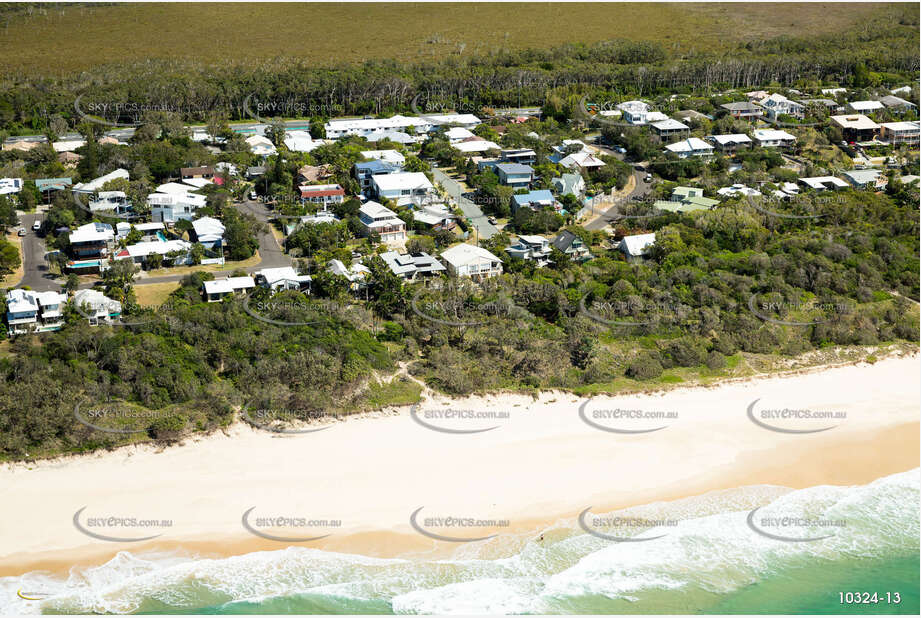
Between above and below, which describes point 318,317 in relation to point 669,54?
below

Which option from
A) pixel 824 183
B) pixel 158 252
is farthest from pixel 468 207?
pixel 824 183

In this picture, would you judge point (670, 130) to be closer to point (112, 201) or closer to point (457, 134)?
point (457, 134)

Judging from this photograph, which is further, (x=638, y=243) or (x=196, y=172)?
(x=196, y=172)

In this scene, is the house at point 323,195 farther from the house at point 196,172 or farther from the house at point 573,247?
the house at point 573,247

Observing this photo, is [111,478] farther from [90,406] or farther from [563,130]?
[563,130]

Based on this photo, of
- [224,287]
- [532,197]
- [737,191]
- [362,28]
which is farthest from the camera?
[362,28]

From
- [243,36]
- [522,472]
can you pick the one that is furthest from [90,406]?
[243,36]
